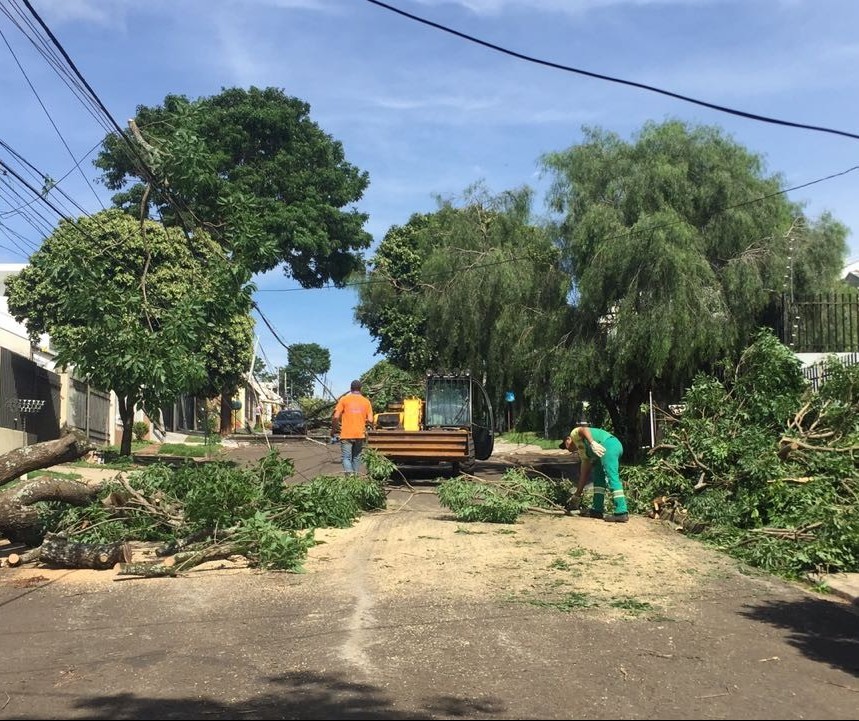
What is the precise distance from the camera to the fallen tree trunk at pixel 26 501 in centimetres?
941

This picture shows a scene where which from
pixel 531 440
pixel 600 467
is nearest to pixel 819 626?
pixel 600 467

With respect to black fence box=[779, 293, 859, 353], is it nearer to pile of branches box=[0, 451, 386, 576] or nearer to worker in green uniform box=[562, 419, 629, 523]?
worker in green uniform box=[562, 419, 629, 523]

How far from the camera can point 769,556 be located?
29.2 feet

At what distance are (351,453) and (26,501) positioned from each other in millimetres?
5640

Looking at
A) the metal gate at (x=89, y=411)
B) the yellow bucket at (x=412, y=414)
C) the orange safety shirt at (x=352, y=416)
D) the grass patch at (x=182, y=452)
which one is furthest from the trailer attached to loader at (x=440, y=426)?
the metal gate at (x=89, y=411)

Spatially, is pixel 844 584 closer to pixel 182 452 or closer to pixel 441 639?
pixel 441 639

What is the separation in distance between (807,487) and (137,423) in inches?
1128

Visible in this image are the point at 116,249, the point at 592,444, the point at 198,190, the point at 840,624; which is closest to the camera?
the point at 840,624

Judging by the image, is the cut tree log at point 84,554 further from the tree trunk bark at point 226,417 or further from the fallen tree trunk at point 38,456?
the tree trunk bark at point 226,417

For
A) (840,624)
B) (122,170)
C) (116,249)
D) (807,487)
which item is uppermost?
(122,170)

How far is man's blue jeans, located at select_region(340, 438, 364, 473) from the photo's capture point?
45.8 feet

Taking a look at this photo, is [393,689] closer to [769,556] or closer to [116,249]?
[769,556]

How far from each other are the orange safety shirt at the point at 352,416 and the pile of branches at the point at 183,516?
7.01ft

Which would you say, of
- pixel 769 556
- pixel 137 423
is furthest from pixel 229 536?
pixel 137 423
